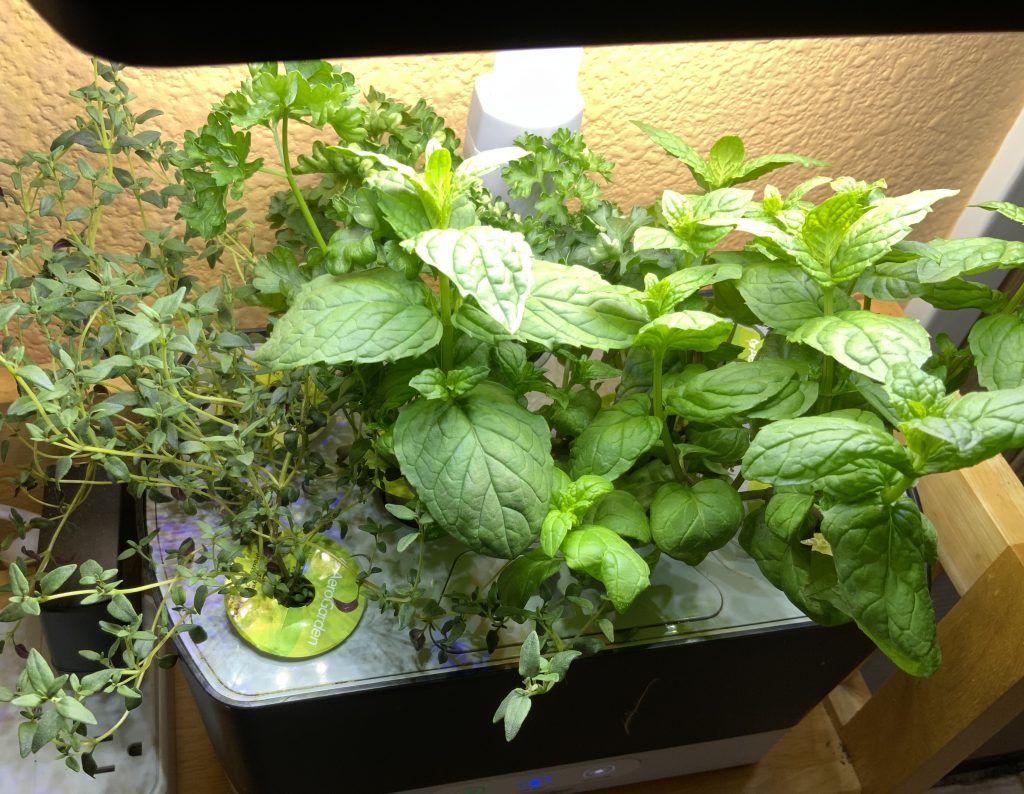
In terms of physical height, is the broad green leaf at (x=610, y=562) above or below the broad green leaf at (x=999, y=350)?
below

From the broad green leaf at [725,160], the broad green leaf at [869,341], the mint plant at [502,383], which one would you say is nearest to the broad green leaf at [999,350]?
the mint plant at [502,383]

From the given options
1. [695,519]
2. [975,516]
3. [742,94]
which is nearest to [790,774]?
[975,516]

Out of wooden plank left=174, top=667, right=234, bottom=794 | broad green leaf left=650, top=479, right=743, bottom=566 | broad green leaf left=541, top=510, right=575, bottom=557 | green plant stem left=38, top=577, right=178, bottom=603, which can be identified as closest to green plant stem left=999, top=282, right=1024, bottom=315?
broad green leaf left=650, top=479, right=743, bottom=566

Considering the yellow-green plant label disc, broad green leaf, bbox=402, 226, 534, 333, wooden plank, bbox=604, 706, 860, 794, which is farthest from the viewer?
wooden plank, bbox=604, 706, 860, 794

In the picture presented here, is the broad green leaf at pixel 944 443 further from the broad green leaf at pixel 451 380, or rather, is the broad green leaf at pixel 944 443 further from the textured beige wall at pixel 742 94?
the textured beige wall at pixel 742 94

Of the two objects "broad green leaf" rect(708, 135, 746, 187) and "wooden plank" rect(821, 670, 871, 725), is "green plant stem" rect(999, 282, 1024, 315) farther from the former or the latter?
"wooden plank" rect(821, 670, 871, 725)

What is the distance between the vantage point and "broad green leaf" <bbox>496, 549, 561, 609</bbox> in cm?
62

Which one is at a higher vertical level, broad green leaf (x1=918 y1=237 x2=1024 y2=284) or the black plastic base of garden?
broad green leaf (x1=918 y1=237 x2=1024 y2=284)

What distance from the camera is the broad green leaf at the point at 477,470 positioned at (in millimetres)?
540

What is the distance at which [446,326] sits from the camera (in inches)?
23.0

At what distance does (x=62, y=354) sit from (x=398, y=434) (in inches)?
8.3

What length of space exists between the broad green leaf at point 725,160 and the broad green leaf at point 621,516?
25 cm

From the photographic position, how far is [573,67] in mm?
710

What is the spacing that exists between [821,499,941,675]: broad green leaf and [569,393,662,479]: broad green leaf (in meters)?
0.13
